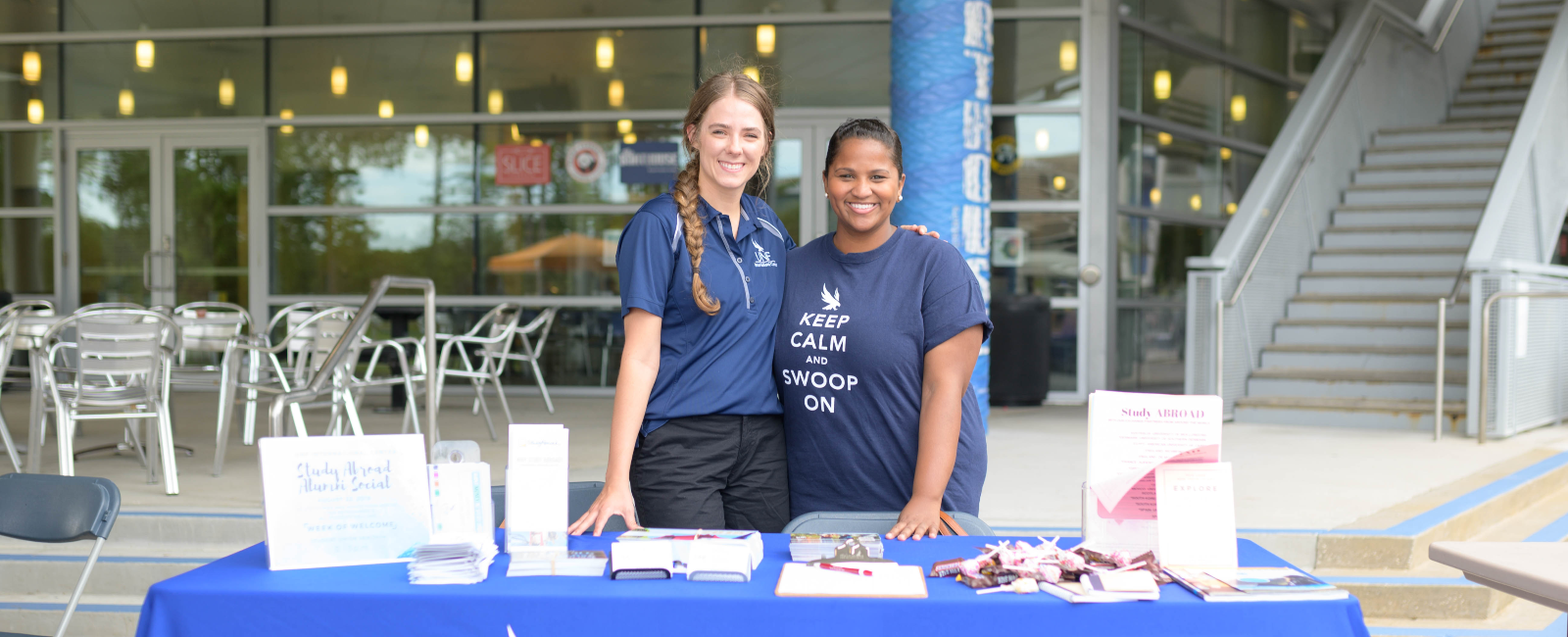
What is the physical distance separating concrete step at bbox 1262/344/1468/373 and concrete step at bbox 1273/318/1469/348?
0.11m

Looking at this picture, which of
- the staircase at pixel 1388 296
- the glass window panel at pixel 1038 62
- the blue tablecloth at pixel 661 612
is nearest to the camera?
the blue tablecloth at pixel 661 612

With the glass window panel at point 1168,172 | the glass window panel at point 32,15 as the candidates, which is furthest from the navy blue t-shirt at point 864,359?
the glass window panel at point 32,15

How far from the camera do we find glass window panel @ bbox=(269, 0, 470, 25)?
9.02 m

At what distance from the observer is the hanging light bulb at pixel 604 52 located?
8930 millimetres

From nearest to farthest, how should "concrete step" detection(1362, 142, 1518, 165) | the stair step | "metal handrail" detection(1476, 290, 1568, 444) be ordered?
"metal handrail" detection(1476, 290, 1568, 444) → the stair step → "concrete step" detection(1362, 142, 1518, 165)

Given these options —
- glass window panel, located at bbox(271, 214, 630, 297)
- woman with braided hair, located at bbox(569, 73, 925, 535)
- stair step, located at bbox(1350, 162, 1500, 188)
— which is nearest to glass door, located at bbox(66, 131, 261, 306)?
glass window panel, located at bbox(271, 214, 630, 297)

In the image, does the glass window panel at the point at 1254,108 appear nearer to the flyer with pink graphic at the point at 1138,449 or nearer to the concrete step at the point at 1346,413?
the concrete step at the point at 1346,413

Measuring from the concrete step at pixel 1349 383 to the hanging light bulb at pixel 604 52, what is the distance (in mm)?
5464

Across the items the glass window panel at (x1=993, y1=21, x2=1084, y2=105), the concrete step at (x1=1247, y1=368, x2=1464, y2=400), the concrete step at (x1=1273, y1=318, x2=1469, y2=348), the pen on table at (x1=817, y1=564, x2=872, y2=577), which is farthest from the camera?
the glass window panel at (x1=993, y1=21, x2=1084, y2=105)

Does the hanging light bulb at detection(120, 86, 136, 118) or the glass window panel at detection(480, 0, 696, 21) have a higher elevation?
the glass window panel at detection(480, 0, 696, 21)

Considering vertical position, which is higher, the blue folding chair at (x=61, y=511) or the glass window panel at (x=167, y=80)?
the glass window panel at (x=167, y=80)

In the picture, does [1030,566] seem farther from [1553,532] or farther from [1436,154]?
[1436,154]

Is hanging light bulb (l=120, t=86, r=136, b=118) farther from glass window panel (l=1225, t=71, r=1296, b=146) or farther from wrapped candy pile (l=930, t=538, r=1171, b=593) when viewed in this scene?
wrapped candy pile (l=930, t=538, r=1171, b=593)

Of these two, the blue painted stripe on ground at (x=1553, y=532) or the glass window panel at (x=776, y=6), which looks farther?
the glass window panel at (x=776, y=6)
